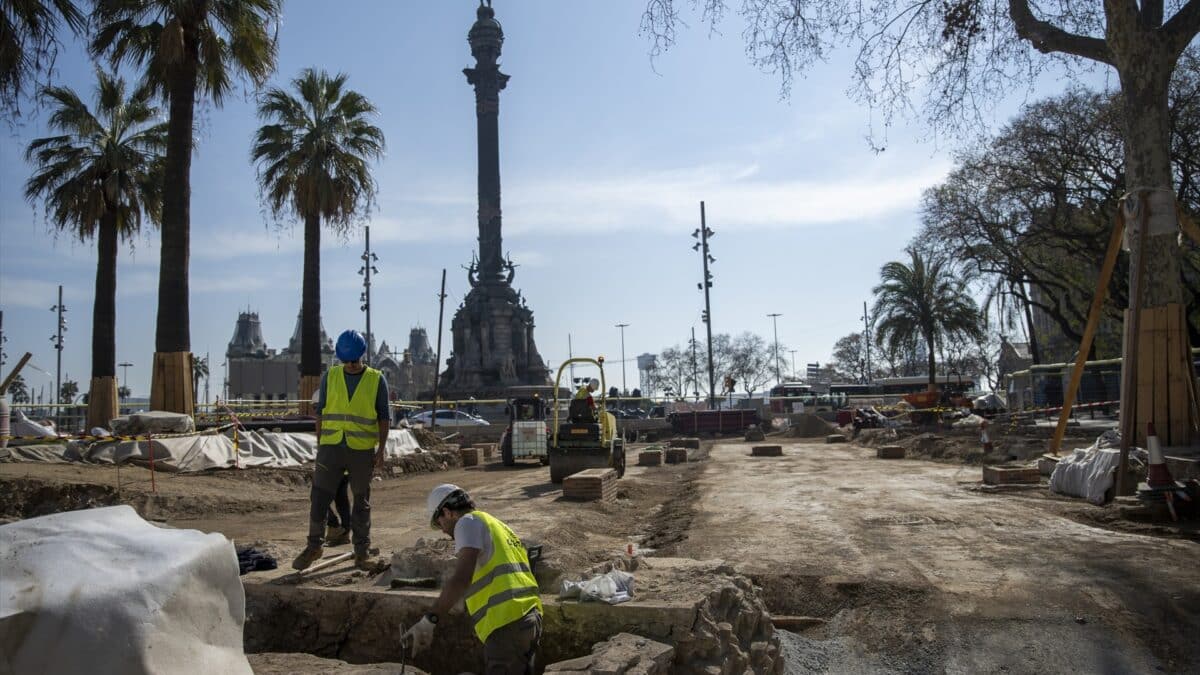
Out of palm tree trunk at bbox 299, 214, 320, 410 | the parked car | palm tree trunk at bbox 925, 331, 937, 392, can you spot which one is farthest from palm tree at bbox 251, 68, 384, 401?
palm tree trunk at bbox 925, 331, 937, 392

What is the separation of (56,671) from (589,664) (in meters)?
2.29

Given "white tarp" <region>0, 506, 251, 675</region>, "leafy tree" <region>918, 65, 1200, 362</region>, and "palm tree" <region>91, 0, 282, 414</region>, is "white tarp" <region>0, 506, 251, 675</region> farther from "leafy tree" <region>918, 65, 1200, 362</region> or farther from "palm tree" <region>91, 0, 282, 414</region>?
"leafy tree" <region>918, 65, 1200, 362</region>

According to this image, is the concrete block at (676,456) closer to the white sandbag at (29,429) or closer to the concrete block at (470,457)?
the concrete block at (470,457)

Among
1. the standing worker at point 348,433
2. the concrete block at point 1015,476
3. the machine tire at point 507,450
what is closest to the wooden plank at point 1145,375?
the concrete block at point 1015,476

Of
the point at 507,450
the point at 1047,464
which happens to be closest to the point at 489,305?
the point at 507,450

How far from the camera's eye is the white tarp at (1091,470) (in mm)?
10883

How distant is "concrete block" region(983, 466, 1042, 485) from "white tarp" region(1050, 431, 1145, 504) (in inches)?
23.5

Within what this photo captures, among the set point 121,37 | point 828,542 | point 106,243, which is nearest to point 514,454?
point 106,243

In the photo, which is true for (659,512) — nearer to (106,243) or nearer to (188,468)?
(188,468)

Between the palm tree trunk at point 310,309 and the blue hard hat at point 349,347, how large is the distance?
17.7 meters

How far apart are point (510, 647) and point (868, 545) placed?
5.49 meters

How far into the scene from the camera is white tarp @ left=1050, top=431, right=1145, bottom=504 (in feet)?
35.7

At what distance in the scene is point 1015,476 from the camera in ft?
43.1

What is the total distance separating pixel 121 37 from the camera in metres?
16.9
